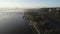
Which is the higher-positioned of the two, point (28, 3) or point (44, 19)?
point (28, 3)

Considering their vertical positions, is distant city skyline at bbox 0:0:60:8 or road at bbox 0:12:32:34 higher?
distant city skyline at bbox 0:0:60:8

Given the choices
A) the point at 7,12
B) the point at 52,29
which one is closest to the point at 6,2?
the point at 7,12

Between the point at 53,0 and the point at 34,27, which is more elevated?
the point at 53,0

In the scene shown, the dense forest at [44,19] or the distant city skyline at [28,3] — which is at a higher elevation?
the distant city skyline at [28,3]

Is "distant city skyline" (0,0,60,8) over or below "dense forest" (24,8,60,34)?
over

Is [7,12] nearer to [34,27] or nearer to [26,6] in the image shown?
[26,6]

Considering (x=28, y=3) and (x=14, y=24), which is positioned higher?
(x=28, y=3)

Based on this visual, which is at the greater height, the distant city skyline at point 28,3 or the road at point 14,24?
the distant city skyline at point 28,3

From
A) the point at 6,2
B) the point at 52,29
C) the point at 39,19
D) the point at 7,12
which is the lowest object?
the point at 52,29
